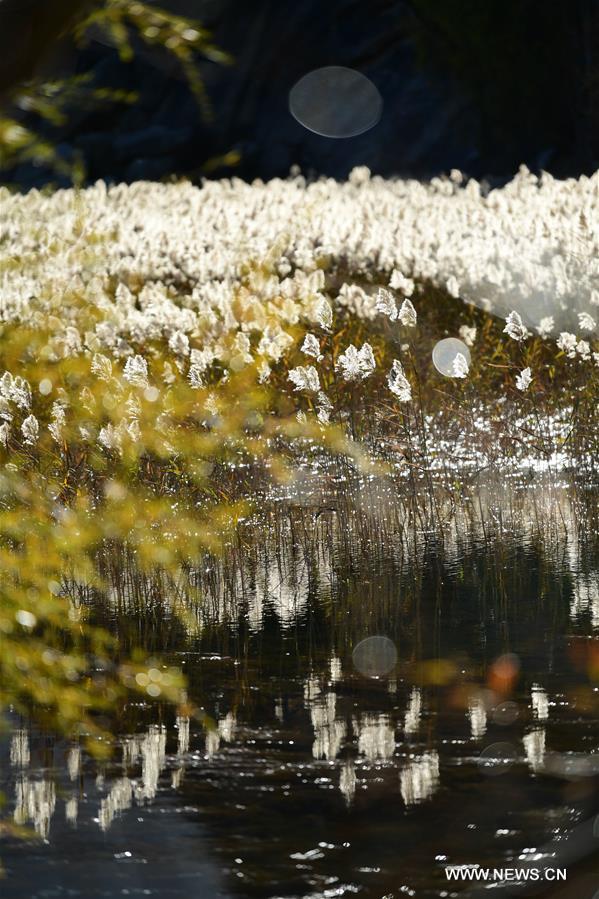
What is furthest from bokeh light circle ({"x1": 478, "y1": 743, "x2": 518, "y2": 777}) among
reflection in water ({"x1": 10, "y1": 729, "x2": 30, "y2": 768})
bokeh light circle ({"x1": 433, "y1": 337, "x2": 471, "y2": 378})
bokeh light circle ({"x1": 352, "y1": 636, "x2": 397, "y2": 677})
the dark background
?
the dark background

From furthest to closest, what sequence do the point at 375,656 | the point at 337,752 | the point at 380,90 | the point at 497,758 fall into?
the point at 380,90
the point at 375,656
the point at 337,752
the point at 497,758

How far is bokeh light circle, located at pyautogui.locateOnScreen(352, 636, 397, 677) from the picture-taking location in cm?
422

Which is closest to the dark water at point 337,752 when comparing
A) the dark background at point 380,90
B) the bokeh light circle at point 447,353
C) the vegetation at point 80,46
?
the vegetation at point 80,46

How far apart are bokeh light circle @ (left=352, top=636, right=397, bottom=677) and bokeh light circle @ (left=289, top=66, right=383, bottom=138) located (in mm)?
17271

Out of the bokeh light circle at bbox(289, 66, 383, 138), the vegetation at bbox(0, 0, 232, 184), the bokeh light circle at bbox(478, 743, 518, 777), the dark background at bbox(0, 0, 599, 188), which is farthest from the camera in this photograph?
the bokeh light circle at bbox(289, 66, 383, 138)

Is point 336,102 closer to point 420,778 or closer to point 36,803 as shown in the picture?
point 420,778

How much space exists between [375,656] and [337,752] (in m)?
0.91

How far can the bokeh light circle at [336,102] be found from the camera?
68.7 ft

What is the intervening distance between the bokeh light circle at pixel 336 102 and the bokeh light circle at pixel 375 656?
56.7ft

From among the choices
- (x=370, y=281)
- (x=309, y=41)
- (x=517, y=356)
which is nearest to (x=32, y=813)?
(x=517, y=356)

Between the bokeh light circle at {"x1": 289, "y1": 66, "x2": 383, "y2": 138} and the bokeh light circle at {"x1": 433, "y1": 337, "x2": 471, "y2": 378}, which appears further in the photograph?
the bokeh light circle at {"x1": 289, "y1": 66, "x2": 383, "y2": 138}

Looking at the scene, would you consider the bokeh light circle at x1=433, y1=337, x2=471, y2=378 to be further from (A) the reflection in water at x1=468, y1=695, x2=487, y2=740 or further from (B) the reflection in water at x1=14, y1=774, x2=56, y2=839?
(B) the reflection in water at x1=14, y1=774, x2=56, y2=839

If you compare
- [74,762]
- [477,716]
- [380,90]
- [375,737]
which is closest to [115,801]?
[74,762]

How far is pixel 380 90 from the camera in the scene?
71.3 feet
